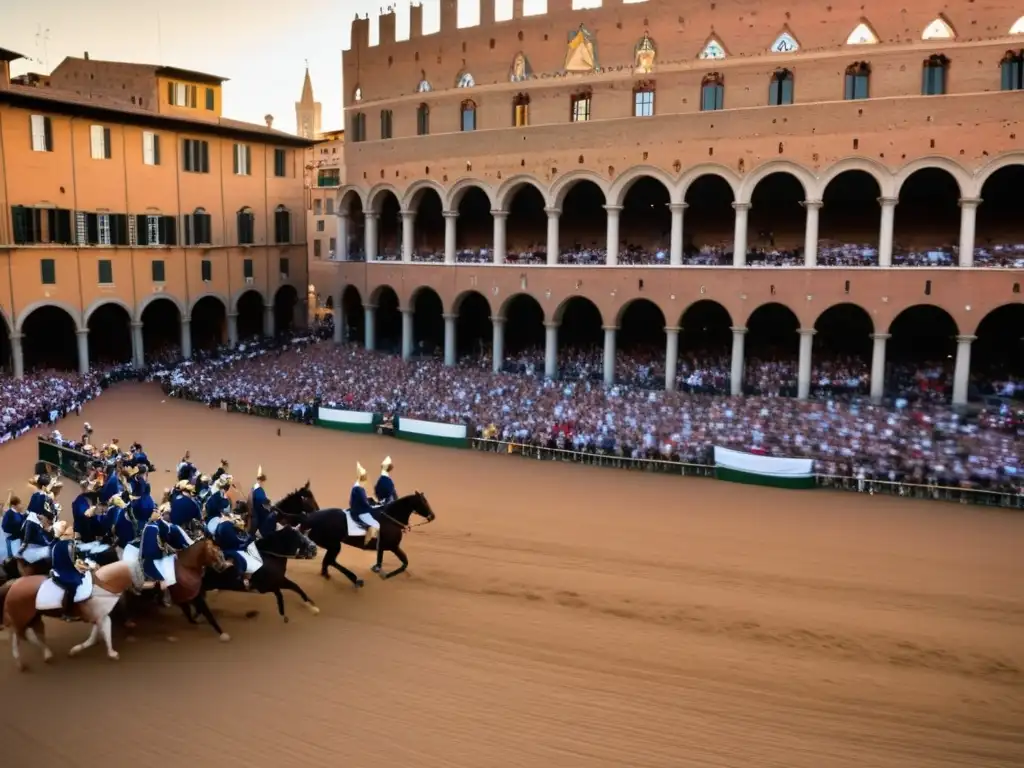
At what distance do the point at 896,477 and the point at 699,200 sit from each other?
55.3 feet

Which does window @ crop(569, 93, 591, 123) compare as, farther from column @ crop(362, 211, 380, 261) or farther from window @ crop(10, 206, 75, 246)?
window @ crop(10, 206, 75, 246)

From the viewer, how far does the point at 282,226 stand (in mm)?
47312

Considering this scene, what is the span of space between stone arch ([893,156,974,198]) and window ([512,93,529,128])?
15.0 m

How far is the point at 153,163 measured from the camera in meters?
40.4

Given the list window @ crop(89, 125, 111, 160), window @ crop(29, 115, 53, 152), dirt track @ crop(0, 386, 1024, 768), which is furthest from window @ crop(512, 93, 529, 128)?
dirt track @ crop(0, 386, 1024, 768)

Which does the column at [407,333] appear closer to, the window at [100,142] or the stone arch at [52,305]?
the stone arch at [52,305]

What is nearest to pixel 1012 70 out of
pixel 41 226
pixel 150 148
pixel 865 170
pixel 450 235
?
pixel 865 170

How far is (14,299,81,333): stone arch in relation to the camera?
117 ft

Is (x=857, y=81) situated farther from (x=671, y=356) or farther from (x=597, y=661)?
(x=597, y=661)

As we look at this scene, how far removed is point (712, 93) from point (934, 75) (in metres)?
7.49

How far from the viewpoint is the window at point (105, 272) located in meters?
38.7

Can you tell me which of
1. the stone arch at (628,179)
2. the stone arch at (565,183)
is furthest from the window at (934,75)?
the stone arch at (565,183)

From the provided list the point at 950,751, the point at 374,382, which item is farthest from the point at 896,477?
the point at 374,382

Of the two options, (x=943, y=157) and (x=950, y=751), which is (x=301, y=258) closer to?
(x=943, y=157)
